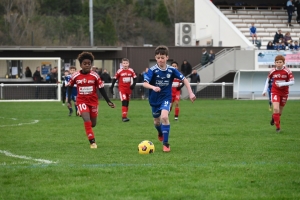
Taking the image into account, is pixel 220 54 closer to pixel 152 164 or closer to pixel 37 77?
pixel 37 77

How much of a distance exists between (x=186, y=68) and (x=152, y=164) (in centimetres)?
2791

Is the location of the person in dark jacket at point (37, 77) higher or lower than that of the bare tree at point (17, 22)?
lower

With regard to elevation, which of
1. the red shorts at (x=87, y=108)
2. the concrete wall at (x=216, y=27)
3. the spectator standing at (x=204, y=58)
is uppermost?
the concrete wall at (x=216, y=27)

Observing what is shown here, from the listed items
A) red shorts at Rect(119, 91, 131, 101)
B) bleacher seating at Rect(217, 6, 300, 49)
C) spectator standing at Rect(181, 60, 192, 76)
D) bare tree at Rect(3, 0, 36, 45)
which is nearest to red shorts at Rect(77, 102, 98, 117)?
red shorts at Rect(119, 91, 131, 101)

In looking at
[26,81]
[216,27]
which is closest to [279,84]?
[26,81]

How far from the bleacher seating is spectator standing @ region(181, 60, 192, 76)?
706 centimetres

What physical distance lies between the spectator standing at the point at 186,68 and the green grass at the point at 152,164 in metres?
19.5

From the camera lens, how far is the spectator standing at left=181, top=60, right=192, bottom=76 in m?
37.5

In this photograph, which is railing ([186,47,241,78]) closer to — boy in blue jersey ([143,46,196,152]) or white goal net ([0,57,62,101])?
white goal net ([0,57,62,101])

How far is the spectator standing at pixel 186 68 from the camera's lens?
37469 mm

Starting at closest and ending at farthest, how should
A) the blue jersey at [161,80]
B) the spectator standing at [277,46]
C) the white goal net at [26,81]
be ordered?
the blue jersey at [161,80], the white goal net at [26,81], the spectator standing at [277,46]

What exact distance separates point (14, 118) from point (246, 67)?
19.5 meters

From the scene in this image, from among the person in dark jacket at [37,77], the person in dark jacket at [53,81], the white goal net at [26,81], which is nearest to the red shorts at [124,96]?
the white goal net at [26,81]

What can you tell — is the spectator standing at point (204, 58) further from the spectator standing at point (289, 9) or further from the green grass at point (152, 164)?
the green grass at point (152, 164)
